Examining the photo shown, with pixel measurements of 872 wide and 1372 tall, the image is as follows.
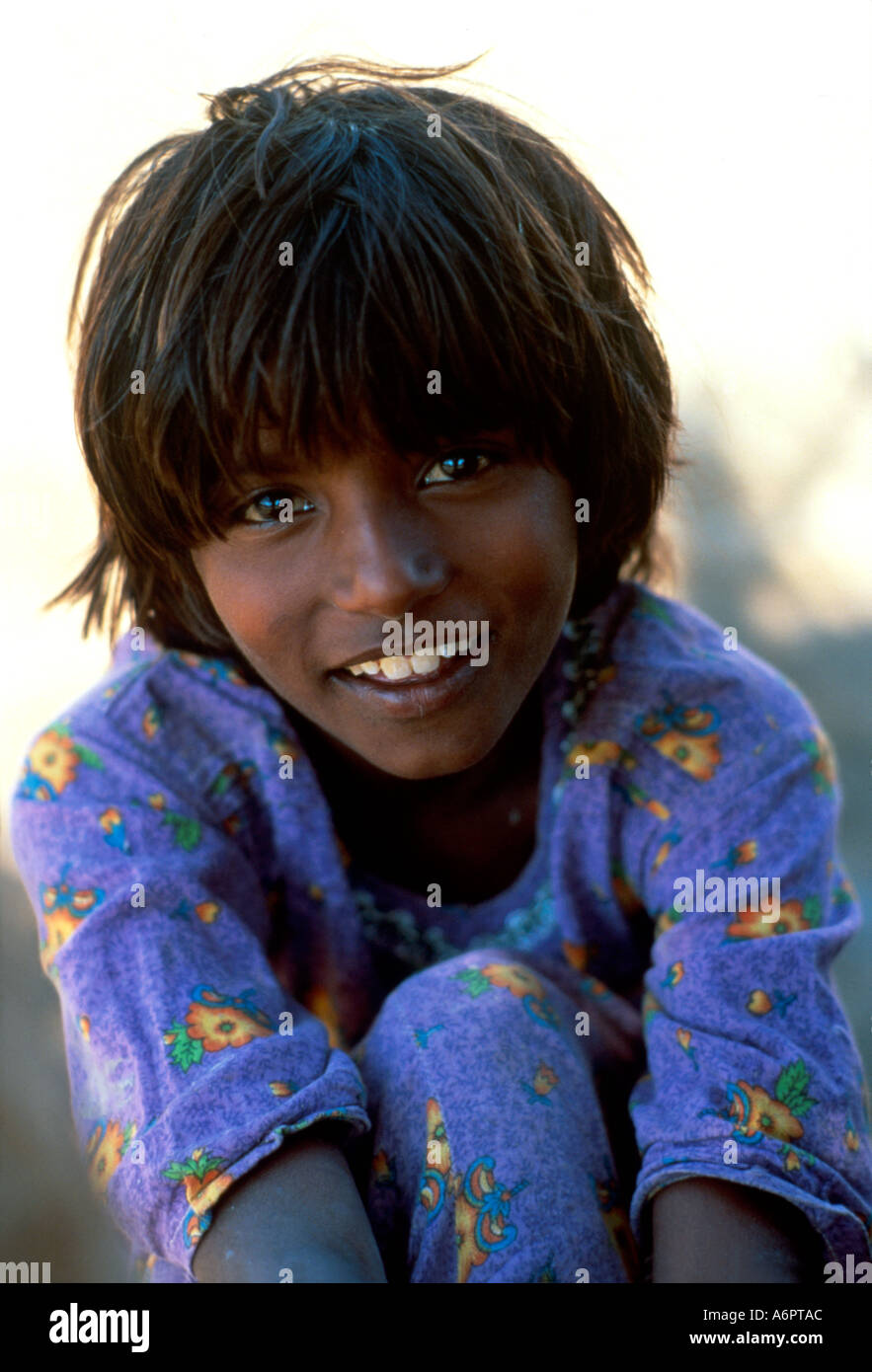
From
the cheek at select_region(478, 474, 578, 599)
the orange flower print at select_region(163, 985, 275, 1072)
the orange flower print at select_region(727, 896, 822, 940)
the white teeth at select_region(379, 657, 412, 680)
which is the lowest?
the orange flower print at select_region(163, 985, 275, 1072)

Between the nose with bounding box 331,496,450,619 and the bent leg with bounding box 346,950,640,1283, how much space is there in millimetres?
311

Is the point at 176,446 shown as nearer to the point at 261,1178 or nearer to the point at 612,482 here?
the point at 612,482

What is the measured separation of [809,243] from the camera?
2.01 m

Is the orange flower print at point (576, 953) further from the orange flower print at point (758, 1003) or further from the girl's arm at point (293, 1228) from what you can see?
the girl's arm at point (293, 1228)

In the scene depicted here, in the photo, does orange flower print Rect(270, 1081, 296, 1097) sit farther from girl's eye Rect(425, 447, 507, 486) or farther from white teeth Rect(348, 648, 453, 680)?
girl's eye Rect(425, 447, 507, 486)

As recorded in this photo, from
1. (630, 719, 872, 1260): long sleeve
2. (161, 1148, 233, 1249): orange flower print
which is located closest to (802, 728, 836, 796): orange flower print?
(630, 719, 872, 1260): long sleeve

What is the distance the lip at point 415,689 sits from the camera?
1.02 m

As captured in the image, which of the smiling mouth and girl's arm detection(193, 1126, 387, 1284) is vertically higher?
the smiling mouth

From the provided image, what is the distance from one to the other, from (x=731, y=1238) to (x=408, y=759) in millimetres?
→ 417

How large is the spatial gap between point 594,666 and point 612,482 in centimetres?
18

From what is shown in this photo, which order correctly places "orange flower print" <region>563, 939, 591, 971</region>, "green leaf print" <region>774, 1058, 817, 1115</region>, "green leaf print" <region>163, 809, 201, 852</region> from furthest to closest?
"orange flower print" <region>563, 939, 591, 971</region> → "green leaf print" <region>163, 809, 201, 852</region> → "green leaf print" <region>774, 1058, 817, 1115</region>

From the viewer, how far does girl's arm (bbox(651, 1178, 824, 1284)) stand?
0.90 meters

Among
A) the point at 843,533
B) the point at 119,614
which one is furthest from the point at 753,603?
the point at 119,614
